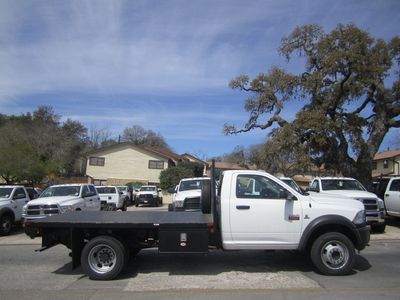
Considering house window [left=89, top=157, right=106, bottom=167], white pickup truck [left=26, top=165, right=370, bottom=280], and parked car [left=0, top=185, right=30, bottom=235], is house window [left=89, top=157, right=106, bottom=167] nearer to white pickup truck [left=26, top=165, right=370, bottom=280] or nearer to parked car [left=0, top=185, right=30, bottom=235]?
parked car [left=0, top=185, right=30, bottom=235]

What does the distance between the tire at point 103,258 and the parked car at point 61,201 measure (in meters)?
6.88

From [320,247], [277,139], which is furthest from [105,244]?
[277,139]

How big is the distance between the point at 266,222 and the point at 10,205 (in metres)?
11.7

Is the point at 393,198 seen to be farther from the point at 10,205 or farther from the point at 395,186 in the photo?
the point at 10,205

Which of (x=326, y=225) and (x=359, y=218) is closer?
(x=326, y=225)

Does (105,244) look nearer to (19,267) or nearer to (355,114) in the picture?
(19,267)

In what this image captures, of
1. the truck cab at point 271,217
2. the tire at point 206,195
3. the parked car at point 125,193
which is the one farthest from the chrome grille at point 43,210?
the parked car at point 125,193

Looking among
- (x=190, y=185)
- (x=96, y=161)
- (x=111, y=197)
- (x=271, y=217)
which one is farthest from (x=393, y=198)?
(x=96, y=161)

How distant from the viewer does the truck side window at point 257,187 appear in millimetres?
8688

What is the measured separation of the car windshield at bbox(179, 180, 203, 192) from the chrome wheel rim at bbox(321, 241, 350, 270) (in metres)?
9.38

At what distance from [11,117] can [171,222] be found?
7249cm

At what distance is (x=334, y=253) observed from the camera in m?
8.41

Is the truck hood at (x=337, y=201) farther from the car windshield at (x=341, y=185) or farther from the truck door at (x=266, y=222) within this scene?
the car windshield at (x=341, y=185)

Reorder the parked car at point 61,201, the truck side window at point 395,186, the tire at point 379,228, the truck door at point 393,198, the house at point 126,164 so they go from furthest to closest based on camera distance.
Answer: the house at point 126,164
the truck side window at point 395,186
the truck door at point 393,198
the tire at point 379,228
the parked car at point 61,201
